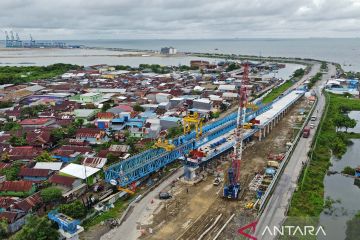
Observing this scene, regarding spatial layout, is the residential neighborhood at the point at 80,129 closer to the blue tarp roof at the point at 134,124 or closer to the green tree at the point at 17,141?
the green tree at the point at 17,141

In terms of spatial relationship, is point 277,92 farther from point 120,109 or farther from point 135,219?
point 135,219

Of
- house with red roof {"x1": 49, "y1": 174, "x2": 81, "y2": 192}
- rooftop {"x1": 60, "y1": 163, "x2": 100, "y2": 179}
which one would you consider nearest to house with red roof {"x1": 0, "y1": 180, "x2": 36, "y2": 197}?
house with red roof {"x1": 49, "y1": 174, "x2": 81, "y2": 192}

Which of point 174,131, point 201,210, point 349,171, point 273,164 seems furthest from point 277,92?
point 201,210

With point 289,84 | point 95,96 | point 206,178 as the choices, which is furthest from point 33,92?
point 289,84

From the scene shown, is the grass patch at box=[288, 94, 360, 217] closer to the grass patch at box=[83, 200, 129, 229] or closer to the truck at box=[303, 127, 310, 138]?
the truck at box=[303, 127, 310, 138]

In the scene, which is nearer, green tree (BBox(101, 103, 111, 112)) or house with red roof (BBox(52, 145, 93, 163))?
house with red roof (BBox(52, 145, 93, 163))

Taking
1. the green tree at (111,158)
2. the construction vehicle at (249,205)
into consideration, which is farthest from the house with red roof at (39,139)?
the construction vehicle at (249,205)
